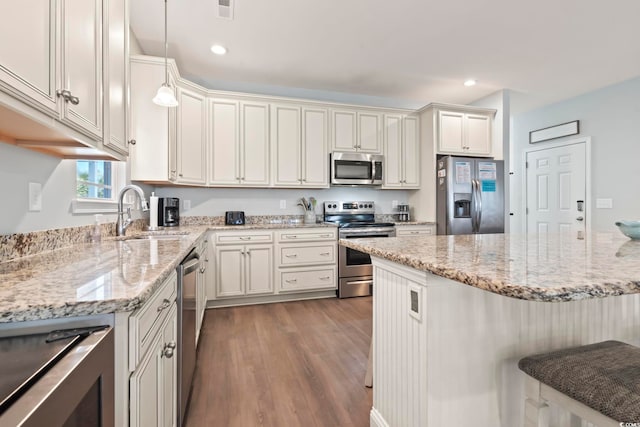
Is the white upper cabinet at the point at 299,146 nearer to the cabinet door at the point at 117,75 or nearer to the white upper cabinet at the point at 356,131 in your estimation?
the white upper cabinet at the point at 356,131

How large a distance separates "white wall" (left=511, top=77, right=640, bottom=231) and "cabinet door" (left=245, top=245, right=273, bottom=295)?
4.30m

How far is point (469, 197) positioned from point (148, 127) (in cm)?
361

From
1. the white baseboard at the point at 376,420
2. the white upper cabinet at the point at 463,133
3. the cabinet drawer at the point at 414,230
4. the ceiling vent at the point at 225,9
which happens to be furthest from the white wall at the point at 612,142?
the ceiling vent at the point at 225,9

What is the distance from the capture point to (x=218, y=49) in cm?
297

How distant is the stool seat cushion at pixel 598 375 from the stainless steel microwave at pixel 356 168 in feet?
9.84

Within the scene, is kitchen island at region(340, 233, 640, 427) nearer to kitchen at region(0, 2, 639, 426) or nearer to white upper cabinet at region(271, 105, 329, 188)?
kitchen at region(0, 2, 639, 426)

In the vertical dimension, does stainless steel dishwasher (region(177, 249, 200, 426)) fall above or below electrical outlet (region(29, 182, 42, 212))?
below

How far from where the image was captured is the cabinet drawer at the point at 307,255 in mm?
3367

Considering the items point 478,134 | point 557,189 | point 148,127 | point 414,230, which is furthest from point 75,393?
point 557,189

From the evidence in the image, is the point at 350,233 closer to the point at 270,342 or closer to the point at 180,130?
the point at 270,342

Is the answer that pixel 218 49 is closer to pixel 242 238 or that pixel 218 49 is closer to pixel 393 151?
pixel 242 238

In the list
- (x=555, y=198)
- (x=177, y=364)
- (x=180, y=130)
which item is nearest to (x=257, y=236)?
(x=180, y=130)

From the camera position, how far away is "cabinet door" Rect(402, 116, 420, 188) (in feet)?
13.4

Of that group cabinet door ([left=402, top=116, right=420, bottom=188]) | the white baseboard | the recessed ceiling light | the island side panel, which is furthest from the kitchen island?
cabinet door ([left=402, top=116, right=420, bottom=188])
